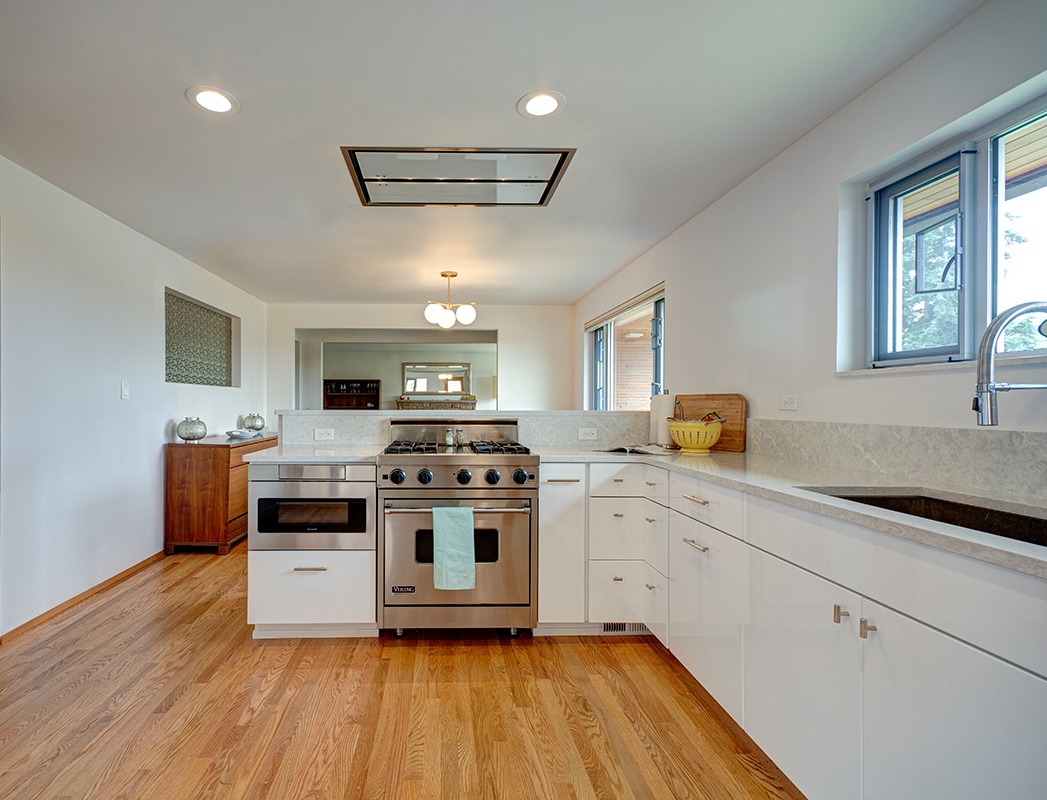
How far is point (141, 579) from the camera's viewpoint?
3533 mm

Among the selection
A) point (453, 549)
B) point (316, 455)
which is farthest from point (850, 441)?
point (316, 455)

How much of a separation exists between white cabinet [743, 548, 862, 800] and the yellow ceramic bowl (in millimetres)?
1114

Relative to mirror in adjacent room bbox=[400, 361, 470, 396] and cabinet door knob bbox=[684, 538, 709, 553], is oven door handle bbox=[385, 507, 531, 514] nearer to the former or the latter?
cabinet door knob bbox=[684, 538, 709, 553]

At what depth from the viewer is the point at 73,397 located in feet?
10.2

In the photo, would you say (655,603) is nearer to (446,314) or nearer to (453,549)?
(453,549)

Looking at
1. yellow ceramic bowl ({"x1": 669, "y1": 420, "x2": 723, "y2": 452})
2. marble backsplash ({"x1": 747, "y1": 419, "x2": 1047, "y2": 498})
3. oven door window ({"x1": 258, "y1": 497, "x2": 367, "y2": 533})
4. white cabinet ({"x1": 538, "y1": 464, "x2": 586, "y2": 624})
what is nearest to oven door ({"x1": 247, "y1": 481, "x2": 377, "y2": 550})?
oven door window ({"x1": 258, "y1": 497, "x2": 367, "y2": 533})

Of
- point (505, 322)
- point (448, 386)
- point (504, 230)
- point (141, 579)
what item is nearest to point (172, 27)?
point (504, 230)

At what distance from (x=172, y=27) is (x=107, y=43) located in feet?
0.89

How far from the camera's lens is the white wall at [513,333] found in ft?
22.2

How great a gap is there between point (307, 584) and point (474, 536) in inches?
32.7

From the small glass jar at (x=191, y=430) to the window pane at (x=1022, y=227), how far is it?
4749mm

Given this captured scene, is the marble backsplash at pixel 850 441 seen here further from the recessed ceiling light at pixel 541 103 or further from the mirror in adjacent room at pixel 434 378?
the mirror in adjacent room at pixel 434 378

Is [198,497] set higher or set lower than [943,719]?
lower

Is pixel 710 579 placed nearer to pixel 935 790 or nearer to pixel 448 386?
pixel 935 790
